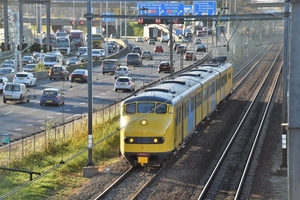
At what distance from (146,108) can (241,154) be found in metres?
4.98

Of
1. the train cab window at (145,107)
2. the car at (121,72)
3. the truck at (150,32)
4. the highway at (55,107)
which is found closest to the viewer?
the train cab window at (145,107)

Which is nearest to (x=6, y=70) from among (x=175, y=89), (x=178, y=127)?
(x=175, y=89)

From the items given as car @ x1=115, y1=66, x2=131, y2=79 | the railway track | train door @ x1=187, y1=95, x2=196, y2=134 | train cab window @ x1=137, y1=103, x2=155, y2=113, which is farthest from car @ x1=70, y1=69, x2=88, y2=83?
train cab window @ x1=137, y1=103, x2=155, y2=113

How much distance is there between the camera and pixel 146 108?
22391 millimetres

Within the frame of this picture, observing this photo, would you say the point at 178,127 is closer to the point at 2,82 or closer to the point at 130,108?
the point at 130,108

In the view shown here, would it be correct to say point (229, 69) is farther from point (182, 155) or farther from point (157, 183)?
point (157, 183)

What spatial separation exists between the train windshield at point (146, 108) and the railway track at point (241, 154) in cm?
249

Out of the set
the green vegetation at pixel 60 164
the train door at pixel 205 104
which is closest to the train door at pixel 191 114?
the green vegetation at pixel 60 164

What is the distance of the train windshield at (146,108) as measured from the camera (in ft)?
72.9

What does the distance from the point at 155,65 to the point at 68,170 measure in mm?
51681

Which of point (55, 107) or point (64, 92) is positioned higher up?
point (64, 92)

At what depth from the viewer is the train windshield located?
72.9 ft

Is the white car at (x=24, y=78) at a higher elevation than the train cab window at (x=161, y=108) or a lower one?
lower

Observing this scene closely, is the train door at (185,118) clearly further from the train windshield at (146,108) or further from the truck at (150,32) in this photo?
the truck at (150,32)
